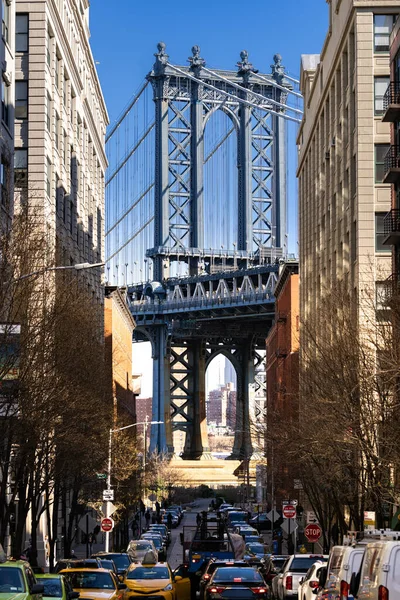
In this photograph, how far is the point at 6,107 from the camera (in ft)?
177

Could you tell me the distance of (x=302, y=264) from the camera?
9375 cm

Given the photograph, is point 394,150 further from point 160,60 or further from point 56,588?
point 160,60

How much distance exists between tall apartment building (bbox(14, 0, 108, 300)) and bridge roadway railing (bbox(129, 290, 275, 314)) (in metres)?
70.4

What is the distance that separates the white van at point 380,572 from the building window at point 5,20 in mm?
35709

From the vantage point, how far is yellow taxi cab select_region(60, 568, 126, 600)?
107ft

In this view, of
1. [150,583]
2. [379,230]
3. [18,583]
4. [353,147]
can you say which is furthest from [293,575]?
[353,147]

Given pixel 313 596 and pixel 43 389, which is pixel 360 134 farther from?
pixel 313 596

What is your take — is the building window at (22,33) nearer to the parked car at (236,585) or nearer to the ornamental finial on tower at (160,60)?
the parked car at (236,585)

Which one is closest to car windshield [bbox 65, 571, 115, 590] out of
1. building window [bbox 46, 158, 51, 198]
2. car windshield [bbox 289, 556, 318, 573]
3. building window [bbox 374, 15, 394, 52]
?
car windshield [bbox 289, 556, 318, 573]

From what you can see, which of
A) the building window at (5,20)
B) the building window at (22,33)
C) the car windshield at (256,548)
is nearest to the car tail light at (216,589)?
the building window at (5,20)

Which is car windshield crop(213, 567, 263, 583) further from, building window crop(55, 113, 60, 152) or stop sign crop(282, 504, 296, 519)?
building window crop(55, 113, 60, 152)

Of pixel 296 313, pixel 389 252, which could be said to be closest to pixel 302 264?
pixel 296 313

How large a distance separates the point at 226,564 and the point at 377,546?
15.0 meters

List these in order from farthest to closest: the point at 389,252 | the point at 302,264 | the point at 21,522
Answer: the point at 302,264 < the point at 389,252 < the point at 21,522
